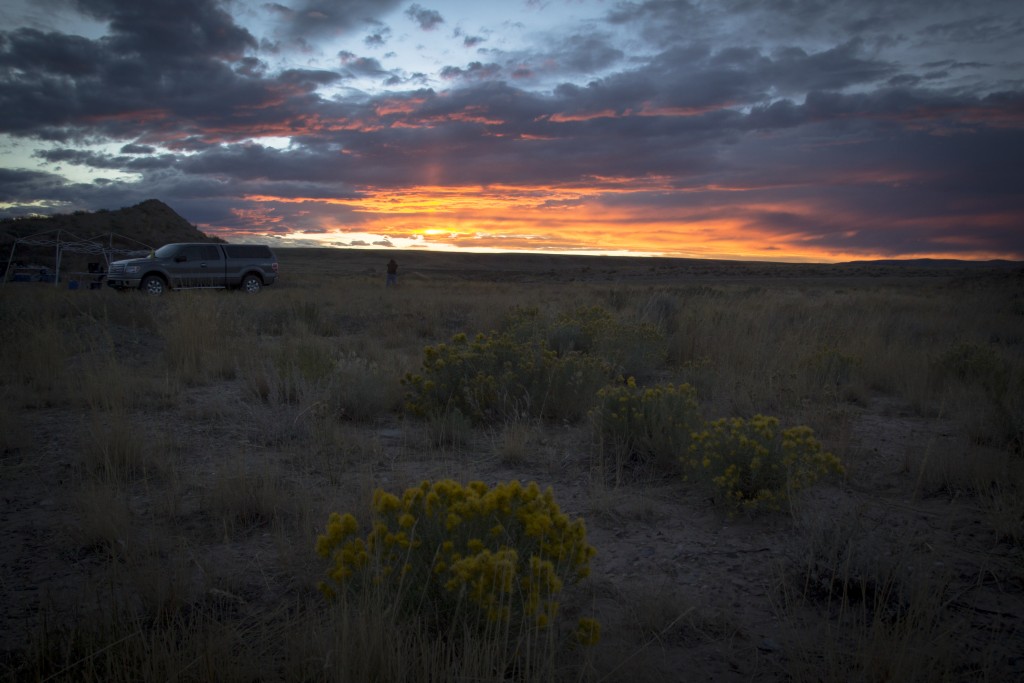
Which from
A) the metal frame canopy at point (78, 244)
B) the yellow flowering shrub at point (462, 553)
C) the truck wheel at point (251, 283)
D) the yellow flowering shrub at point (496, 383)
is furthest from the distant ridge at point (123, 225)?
the yellow flowering shrub at point (462, 553)

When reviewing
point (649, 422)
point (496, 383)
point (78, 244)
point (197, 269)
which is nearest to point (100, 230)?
point (78, 244)

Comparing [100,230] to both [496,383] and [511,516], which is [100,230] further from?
[511,516]

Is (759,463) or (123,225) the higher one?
(123,225)

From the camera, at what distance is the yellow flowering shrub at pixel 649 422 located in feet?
13.1

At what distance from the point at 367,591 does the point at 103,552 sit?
1742mm

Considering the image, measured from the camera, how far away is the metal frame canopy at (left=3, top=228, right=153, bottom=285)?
2261cm

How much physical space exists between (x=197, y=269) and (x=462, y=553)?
64.8 feet

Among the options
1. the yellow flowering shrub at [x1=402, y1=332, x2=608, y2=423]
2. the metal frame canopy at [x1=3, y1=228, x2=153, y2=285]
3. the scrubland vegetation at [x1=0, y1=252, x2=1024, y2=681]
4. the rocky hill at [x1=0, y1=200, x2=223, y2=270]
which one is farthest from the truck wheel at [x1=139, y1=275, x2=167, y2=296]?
the yellow flowering shrub at [x1=402, y1=332, x2=608, y2=423]

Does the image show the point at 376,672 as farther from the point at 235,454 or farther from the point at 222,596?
the point at 235,454

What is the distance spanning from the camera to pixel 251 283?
66.1 feet

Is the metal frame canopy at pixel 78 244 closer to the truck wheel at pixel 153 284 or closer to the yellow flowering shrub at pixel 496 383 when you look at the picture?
the truck wheel at pixel 153 284

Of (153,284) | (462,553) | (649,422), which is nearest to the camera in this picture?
(462,553)

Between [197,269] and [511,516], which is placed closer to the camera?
[511,516]

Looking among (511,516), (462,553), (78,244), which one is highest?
(78,244)
